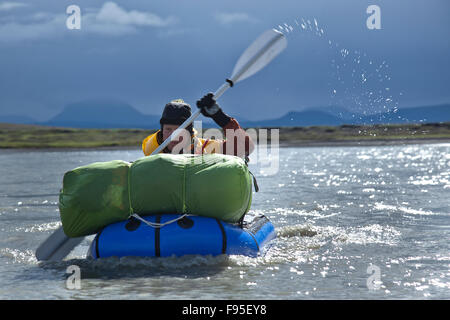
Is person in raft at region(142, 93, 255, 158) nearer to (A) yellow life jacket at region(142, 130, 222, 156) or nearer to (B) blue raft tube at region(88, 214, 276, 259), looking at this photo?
(A) yellow life jacket at region(142, 130, 222, 156)

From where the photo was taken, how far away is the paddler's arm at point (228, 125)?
728 cm

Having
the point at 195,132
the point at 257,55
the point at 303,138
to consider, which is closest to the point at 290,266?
the point at 195,132

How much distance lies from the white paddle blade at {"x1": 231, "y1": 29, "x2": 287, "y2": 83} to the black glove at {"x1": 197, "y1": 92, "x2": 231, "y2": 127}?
112 centimetres

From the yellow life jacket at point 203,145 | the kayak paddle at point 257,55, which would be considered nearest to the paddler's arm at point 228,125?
the yellow life jacket at point 203,145

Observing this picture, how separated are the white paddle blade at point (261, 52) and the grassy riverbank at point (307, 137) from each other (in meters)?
63.3

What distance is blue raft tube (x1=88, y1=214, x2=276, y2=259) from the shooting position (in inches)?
254

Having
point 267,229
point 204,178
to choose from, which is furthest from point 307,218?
point 204,178

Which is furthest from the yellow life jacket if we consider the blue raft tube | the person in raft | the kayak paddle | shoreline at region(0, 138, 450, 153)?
shoreline at region(0, 138, 450, 153)

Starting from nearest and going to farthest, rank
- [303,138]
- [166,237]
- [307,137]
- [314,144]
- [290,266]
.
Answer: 1. [166,237]
2. [290,266]
3. [314,144]
4. [303,138]
5. [307,137]

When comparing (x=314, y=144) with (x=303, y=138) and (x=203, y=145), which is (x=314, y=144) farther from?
(x=203, y=145)

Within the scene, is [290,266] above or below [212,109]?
below

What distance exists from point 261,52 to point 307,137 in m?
76.7

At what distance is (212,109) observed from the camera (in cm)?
734
